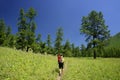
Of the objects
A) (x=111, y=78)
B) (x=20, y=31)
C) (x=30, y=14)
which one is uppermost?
(x=30, y=14)

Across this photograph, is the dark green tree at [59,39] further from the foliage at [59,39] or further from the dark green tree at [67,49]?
the dark green tree at [67,49]

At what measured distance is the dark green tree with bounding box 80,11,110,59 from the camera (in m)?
62.8

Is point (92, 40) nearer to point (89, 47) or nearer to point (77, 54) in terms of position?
point (89, 47)

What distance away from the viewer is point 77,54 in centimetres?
14475

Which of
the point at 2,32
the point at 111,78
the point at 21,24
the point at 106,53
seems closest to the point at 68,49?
the point at 2,32

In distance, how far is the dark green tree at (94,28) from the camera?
6278 centimetres

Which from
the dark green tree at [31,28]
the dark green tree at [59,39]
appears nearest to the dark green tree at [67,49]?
the dark green tree at [59,39]

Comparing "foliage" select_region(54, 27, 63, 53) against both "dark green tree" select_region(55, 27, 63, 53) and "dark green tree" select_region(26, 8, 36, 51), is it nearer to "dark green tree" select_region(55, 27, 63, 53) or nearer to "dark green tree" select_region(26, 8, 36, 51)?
"dark green tree" select_region(55, 27, 63, 53)

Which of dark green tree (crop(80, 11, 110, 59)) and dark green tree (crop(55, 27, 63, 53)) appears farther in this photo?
dark green tree (crop(55, 27, 63, 53))

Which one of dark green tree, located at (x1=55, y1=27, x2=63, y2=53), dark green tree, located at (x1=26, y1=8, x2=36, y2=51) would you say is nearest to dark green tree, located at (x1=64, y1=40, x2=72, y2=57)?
dark green tree, located at (x1=55, y1=27, x2=63, y2=53)

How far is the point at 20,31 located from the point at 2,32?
1957 centimetres

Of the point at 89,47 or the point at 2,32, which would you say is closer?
the point at 89,47

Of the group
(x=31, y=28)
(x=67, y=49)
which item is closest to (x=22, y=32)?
(x=31, y=28)

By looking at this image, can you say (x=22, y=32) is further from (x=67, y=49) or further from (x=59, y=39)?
(x=67, y=49)
